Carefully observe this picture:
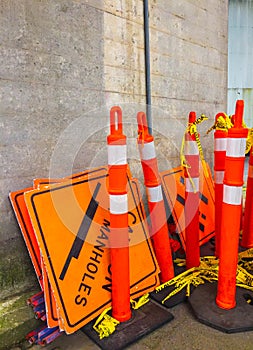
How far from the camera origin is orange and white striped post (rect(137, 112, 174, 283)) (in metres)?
2.13

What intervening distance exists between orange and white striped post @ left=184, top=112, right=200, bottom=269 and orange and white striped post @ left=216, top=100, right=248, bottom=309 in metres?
0.42

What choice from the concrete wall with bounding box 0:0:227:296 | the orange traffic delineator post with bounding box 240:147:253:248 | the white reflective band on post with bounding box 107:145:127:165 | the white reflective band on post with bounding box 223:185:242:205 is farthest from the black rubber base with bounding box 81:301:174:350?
the orange traffic delineator post with bounding box 240:147:253:248

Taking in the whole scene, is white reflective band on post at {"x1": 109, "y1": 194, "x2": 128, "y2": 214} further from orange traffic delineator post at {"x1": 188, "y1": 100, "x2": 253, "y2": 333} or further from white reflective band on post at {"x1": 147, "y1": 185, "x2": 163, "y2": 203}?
orange traffic delineator post at {"x1": 188, "y1": 100, "x2": 253, "y2": 333}

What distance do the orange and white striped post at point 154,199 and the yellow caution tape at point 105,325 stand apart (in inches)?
24.1

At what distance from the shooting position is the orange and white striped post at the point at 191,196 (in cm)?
229

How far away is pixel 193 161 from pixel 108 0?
1.58m

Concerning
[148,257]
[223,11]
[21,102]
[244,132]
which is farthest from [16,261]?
[223,11]

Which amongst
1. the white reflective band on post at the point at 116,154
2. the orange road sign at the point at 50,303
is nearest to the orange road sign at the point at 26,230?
the orange road sign at the point at 50,303

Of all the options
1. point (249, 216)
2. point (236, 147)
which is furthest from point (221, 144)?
point (249, 216)

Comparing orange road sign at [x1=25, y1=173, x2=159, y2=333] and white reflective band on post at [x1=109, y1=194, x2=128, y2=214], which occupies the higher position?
white reflective band on post at [x1=109, y1=194, x2=128, y2=214]

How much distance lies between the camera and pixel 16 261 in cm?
212

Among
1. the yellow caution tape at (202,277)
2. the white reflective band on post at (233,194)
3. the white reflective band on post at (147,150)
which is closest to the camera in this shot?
the white reflective band on post at (233,194)

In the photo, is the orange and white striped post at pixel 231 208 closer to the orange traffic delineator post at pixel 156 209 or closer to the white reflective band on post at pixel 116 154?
the orange traffic delineator post at pixel 156 209

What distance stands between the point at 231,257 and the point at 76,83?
173 centimetres
